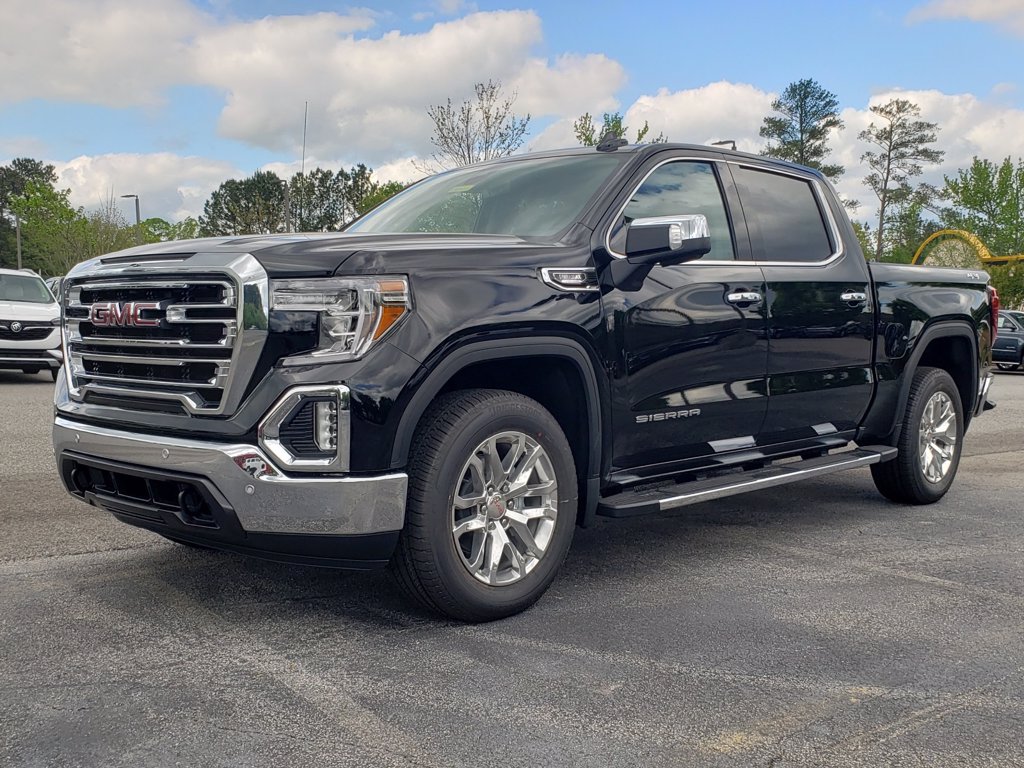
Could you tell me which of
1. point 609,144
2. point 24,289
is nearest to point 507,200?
point 609,144

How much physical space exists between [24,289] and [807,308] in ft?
44.8

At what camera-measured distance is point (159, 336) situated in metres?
3.66

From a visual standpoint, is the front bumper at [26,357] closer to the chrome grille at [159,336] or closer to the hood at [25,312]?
the hood at [25,312]

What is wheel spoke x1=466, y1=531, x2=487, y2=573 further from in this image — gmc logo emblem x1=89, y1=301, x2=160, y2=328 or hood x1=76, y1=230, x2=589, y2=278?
gmc logo emblem x1=89, y1=301, x2=160, y2=328

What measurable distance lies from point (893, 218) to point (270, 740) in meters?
70.5

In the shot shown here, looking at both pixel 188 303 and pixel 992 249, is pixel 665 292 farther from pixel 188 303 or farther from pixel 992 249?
pixel 992 249

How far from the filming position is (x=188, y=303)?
3559 mm

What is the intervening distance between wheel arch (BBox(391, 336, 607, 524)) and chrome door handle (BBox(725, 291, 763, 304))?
97 centimetres

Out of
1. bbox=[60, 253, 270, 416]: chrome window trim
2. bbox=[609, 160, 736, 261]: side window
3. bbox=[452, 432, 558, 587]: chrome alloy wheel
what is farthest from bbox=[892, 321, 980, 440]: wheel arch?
bbox=[60, 253, 270, 416]: chrome window trim

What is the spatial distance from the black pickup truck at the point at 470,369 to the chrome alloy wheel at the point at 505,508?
0.01 m

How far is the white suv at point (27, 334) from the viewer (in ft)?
47.5

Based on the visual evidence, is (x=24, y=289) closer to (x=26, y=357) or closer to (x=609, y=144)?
(x=26, y=357)

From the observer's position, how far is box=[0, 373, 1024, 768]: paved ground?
2.83 metres

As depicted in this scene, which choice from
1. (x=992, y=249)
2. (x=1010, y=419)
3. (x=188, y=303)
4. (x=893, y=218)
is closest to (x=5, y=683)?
(x=188, y=303)
